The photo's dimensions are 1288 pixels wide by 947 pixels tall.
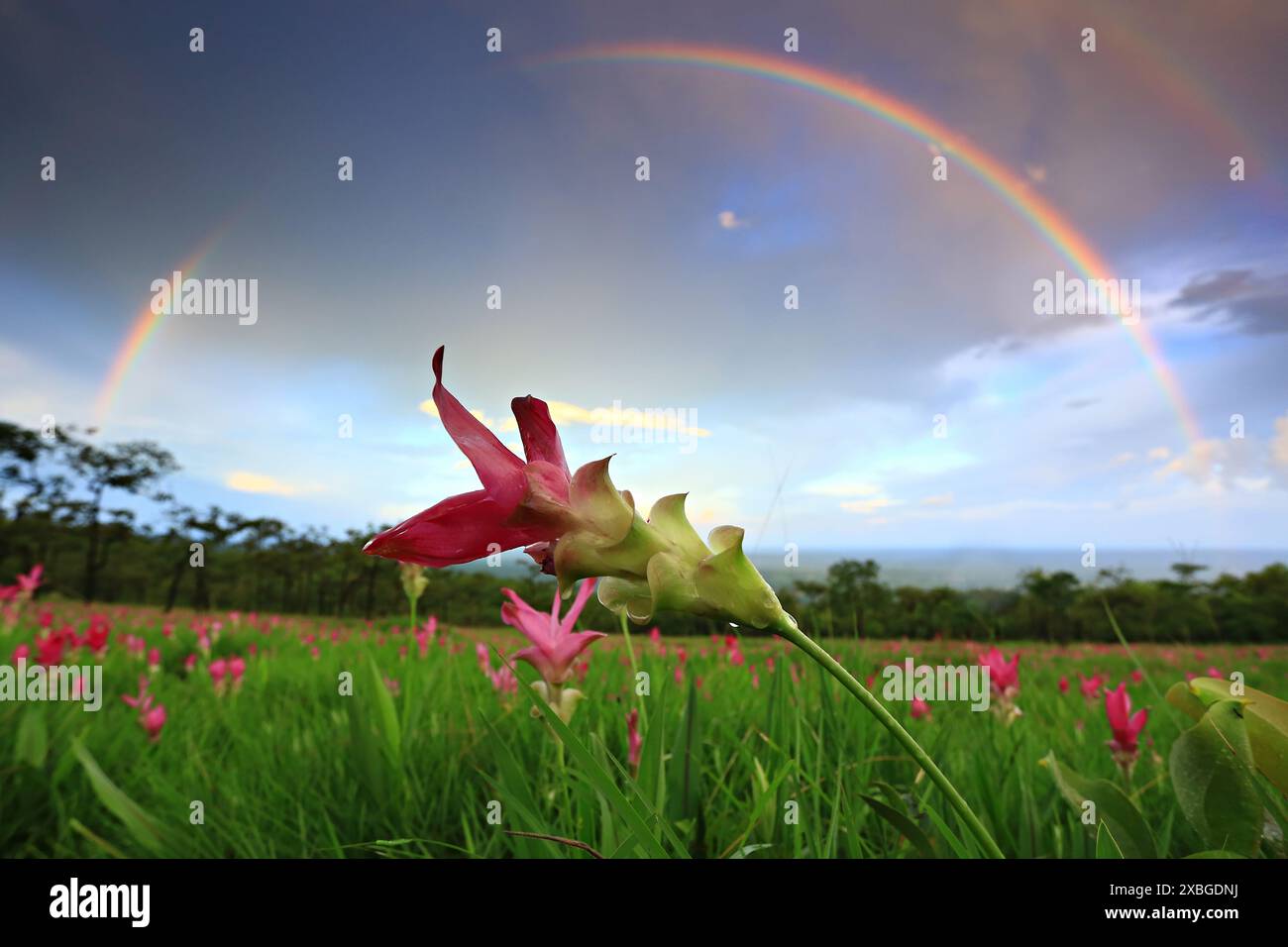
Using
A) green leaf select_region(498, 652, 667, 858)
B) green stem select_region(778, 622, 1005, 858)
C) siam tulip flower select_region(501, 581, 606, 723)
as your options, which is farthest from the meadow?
green stem select_region(778, 622, 1005, 858)

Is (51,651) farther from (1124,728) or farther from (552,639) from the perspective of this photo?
(1124,728)

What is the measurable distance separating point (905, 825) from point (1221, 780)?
0.40m

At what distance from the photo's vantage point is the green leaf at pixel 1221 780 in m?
0.82

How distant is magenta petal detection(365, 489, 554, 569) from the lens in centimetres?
58

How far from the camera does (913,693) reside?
2.50 metres

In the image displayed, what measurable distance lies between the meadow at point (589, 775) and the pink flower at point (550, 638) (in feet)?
0.40

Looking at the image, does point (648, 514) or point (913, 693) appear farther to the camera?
point (913, 693)

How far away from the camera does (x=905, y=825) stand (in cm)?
83

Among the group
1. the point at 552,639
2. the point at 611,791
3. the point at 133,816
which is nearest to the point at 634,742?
the point at 552,639
